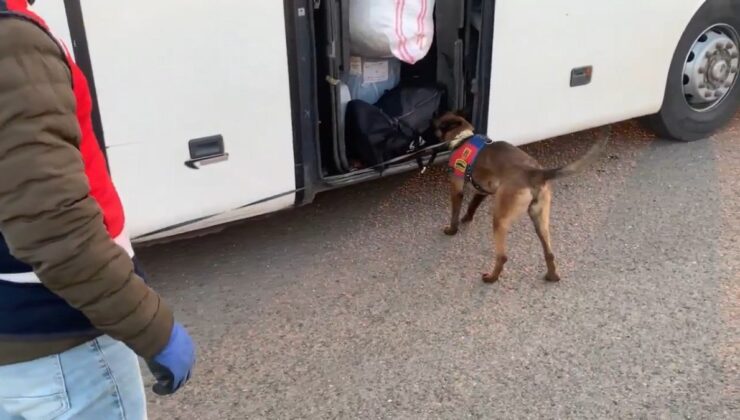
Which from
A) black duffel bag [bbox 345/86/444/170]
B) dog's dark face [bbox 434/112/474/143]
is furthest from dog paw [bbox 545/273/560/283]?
black duffel bag [bbox 345/86/444/170]

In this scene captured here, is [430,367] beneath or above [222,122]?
beneath

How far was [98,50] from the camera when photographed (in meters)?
2.76

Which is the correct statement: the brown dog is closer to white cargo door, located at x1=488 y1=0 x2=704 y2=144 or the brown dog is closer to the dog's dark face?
the dog's dark face

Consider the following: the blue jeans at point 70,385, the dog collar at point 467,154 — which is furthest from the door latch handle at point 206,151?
the blue jeans at point 70,385

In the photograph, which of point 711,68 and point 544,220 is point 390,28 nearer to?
point 544,220

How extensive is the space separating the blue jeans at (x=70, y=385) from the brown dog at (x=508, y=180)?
7.09 ft

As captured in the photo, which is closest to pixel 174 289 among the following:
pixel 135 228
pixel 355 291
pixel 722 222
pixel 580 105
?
pixel 135 228

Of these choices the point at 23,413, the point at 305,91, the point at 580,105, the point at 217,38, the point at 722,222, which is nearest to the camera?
the point at 23,413

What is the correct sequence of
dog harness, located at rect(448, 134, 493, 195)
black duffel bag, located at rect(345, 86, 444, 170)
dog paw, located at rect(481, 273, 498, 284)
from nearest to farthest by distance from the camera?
dog paw, located at rect(481, 273, 498, 284)
dog harness, located at rect(448, 134, 493, 195)
black duffel bag, located at rect(345, 86, 444, 170)

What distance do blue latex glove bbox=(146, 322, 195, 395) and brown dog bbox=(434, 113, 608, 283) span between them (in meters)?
2.09

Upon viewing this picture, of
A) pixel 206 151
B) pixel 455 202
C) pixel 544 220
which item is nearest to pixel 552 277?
pixel 544 220

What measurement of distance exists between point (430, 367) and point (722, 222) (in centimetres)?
202

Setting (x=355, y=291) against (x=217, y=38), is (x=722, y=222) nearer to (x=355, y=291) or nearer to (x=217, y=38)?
(x=355, y=291)

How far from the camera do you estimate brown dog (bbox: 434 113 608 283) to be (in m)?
3.31
